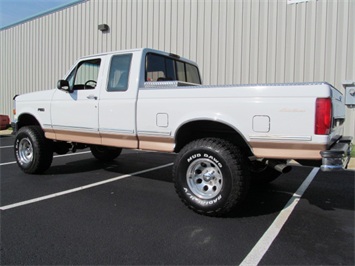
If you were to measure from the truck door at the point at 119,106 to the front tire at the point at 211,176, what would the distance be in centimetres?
102

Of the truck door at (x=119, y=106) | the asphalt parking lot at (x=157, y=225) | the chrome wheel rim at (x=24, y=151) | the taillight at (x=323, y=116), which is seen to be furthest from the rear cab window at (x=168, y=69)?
the chrome wheel rim at (x=24, y=151)

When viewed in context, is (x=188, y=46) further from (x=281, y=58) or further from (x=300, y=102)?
(x=300, y=102)

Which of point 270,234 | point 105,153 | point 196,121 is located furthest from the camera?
point 105,153

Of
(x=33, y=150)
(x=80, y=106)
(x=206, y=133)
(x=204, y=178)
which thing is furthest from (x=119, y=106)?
(x=33, y=150)

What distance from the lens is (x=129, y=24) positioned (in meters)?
13.8

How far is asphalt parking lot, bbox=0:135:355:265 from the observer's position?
314 cm

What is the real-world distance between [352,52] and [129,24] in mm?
8507

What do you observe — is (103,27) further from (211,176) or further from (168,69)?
(211,176)

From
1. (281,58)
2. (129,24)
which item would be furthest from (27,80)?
(281,58)

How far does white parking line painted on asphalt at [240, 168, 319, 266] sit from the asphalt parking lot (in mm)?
10

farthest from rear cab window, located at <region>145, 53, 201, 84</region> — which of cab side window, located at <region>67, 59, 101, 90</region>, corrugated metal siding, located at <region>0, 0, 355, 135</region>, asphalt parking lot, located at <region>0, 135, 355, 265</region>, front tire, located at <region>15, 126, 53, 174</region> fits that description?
corrugated metal siding, located at <region>0, 0, 355, 135</region>

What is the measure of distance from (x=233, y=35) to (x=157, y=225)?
871 cm

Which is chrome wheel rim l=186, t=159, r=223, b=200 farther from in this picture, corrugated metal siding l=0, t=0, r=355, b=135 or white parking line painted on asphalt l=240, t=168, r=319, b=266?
corrugated metal siding l=0, t=0, r=355, b=135

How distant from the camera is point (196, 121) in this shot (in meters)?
4.32
